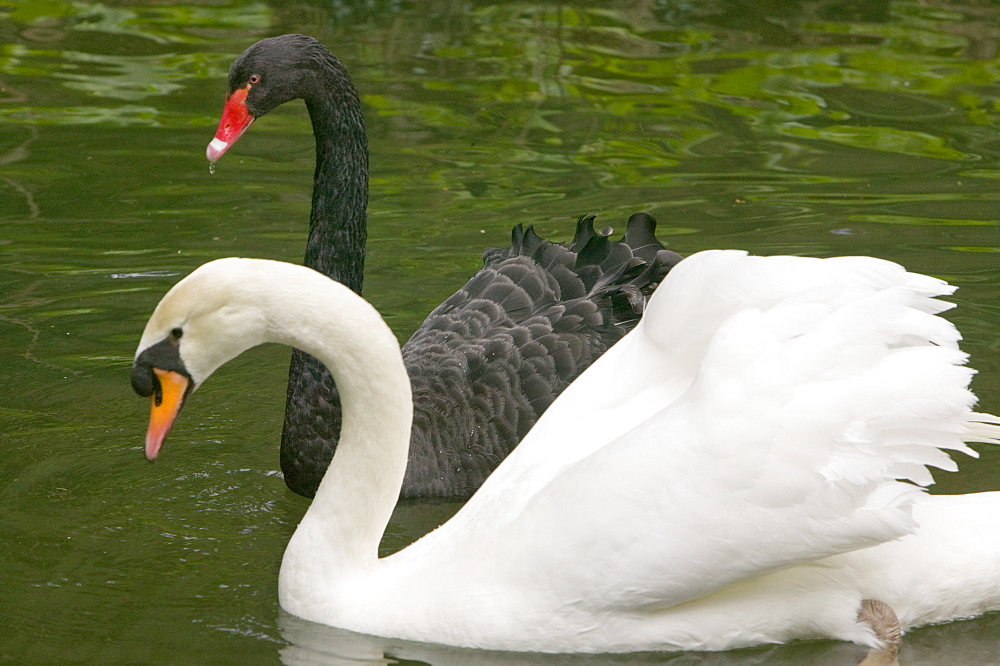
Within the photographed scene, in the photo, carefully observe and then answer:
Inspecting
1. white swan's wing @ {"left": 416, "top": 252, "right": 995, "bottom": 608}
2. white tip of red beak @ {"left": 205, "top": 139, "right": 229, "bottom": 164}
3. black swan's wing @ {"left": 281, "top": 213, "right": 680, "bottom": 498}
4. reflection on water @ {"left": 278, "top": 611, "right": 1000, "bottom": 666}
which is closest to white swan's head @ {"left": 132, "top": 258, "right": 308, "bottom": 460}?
reflection on water @ {"left": 278, "top": 611, "right": 1000, "bottom": 666}

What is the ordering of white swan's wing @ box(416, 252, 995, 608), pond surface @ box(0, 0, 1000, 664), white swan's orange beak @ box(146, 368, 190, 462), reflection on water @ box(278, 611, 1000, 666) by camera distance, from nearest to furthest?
white swan's wing @ box(416, 252, 995, 608) < white swan's orange beak @ box(146, 368, 190, 462) < reflection on water @ box(278, 611, 1000, 666) < pond surface @ box(0, 0, 1000, 664)

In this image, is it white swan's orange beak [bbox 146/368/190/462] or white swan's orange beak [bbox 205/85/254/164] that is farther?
white swan's orange beak [bbox 205/85/254/164]

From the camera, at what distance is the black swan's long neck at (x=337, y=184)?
5402 millimetres

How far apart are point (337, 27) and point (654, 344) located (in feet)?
24.9

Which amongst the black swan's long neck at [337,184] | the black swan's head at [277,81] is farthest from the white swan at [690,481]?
the black swan's head at [277,81]

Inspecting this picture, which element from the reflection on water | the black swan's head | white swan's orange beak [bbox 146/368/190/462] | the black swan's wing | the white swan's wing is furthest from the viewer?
the black swan's head

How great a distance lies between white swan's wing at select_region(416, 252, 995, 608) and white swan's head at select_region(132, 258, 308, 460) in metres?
0.80

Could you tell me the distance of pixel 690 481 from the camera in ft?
12.4

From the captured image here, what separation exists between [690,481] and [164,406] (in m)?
1.33

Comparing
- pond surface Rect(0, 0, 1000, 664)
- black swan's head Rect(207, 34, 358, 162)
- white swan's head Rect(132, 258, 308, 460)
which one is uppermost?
black swan's head Rect(207, 34, 358, 162)

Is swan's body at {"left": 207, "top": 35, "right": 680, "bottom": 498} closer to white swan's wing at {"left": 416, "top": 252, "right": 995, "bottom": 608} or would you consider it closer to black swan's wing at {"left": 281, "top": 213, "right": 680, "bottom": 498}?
black swan's wing at {"left": 281, "top": 213, "right": 680, "bottom": 498}

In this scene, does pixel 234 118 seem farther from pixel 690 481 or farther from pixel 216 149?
pixel 690 481

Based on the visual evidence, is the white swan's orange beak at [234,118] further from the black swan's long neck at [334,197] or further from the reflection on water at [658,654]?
the reflection on water at [658,654]

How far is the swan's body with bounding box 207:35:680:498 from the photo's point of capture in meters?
5.20
